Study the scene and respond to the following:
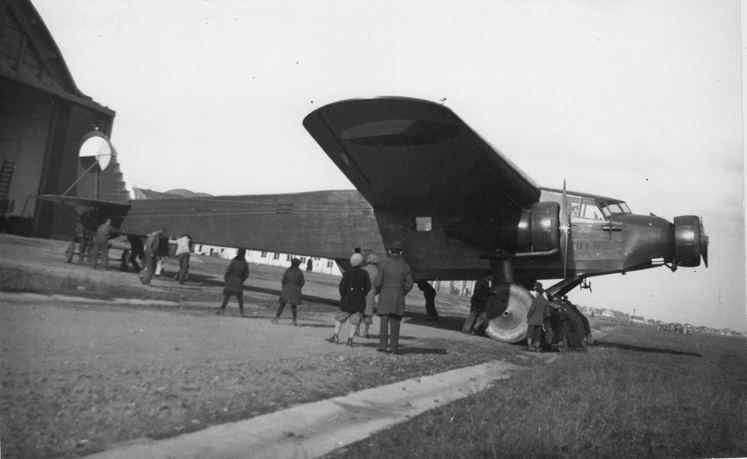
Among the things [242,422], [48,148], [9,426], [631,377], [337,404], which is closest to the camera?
[9,426]

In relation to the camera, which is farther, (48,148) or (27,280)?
(48,148)

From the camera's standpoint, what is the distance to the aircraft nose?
9312mm

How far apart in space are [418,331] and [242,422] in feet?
24.7

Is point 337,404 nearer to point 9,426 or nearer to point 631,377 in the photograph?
point 9,426

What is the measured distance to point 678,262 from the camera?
957cm

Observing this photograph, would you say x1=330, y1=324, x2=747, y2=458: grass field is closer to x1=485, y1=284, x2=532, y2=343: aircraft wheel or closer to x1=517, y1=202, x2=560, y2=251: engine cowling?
x1=485, y1=284, x2=532, y2=343: aircraft wheel

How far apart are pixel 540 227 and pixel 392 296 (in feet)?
14.6

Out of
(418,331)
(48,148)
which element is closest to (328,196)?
(418,331)

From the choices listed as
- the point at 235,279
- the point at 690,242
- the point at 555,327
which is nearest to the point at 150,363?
the point at 235,279

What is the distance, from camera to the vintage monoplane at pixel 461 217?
8062mm

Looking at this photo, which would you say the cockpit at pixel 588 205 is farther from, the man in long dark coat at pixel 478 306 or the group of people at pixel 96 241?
the group of people at pixel 96 241

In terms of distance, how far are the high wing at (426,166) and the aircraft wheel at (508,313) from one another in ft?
3.50

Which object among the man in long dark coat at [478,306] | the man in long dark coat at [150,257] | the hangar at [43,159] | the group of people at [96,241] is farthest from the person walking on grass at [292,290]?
the group of people at [96,241]

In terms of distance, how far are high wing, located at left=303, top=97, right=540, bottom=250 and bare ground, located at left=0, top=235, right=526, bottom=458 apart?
9.12 feet
